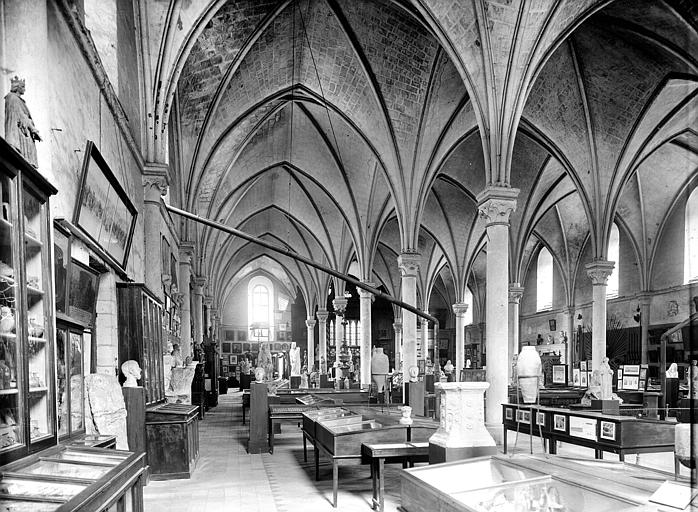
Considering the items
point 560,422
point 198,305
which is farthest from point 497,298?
point 198,305

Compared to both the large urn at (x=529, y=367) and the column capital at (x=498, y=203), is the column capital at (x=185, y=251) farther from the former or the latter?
the large urn at (x=529, y=367)

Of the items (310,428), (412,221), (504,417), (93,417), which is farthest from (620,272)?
(93,417)

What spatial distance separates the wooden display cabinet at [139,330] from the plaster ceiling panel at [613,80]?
496 inches

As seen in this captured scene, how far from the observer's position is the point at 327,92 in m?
18.8

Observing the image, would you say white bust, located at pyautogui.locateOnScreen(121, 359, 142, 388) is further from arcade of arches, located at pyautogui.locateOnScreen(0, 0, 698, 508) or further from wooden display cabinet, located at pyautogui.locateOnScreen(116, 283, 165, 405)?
wooden display cabinet, located at pyautogui.locateOnScreen(116, 283, 165, 405)

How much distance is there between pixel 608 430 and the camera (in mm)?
8438

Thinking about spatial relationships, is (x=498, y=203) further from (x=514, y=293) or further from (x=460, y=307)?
(x=460, y=307)

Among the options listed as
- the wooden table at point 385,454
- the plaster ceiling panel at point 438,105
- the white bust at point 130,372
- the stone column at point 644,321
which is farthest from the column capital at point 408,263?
the wooden table at point 385,454

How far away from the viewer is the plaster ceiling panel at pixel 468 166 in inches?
858

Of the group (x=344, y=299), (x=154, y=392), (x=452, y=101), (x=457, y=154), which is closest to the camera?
(x=154, y=392)

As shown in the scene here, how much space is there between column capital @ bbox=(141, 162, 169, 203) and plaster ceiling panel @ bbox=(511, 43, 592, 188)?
10393 millimetres

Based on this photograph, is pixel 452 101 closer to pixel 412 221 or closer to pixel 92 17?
pixel 412 221

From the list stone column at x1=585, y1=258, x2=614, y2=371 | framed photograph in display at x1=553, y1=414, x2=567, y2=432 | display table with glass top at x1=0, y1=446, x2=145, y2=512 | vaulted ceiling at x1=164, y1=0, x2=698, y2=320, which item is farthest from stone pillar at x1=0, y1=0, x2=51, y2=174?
stone column at x1=585, y1=258, x2=614, y2=371

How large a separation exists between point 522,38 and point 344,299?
1920 cm
